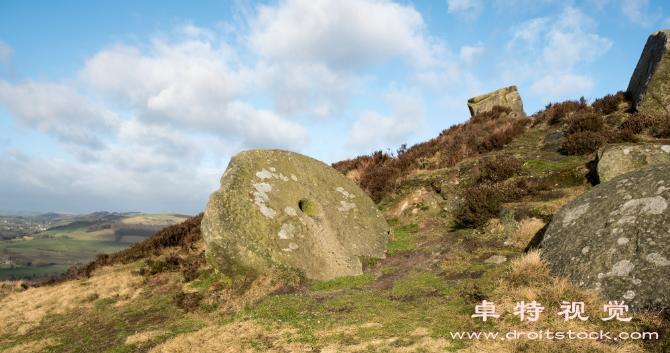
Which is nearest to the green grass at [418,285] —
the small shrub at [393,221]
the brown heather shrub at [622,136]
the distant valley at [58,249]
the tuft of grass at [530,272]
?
the tuft of grass at [530,272]

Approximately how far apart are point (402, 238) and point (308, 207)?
3.15m

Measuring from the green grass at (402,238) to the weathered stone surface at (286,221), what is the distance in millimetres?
271

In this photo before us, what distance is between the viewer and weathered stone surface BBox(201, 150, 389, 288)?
6.83 meters

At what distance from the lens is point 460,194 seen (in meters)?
11.9

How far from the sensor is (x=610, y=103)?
15.1m

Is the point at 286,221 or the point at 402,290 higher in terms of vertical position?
the point at 286,221

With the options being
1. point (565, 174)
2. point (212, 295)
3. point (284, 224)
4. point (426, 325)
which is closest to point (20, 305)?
point (212, 295)

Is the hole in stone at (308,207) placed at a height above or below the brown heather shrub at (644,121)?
below

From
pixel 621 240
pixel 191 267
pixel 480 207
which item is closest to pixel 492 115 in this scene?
pixel 480 207

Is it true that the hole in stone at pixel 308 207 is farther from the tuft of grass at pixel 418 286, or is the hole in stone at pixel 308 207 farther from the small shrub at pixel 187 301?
the small shrub at pixel 187 301

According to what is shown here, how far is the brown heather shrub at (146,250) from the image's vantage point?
1152 centimetres

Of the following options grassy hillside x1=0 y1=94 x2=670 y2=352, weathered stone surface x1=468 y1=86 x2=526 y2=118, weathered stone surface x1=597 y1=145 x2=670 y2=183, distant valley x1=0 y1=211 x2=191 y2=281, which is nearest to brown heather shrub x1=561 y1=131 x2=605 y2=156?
grassy hillside x1=0 y1=94 x2=670 y2=352

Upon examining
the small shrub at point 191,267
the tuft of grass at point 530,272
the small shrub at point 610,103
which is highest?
the small shrub at point 610,103

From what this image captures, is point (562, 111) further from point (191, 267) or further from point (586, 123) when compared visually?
point (191, 267)
